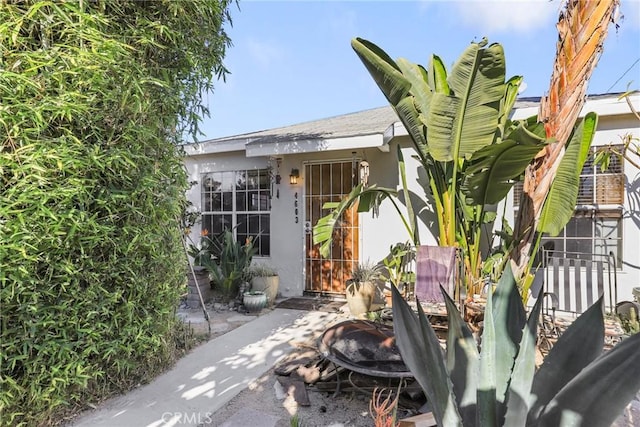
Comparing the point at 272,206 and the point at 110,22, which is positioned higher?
the point at 110,22

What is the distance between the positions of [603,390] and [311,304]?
5.24 metres

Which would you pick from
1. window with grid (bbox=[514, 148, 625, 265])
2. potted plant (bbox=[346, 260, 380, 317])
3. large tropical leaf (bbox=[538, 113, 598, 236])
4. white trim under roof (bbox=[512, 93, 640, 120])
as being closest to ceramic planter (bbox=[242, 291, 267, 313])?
potted plant (bbox=[346, 260, 380, 317])

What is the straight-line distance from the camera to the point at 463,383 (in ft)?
4.89

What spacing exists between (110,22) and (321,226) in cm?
319

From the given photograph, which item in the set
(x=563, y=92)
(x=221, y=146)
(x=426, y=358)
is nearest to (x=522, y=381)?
(x=426, y=358)

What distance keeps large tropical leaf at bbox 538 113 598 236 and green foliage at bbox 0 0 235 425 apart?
3.83 m

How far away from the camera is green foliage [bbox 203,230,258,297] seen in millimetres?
6195

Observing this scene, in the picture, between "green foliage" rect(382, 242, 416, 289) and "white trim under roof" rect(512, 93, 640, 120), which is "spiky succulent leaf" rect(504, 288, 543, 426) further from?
"white trim under roof" rect(512, 93, 640, 120)

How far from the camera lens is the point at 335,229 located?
6.47 metres

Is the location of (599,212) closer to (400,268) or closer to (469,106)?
(400,268)

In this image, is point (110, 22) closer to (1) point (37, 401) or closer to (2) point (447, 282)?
(1) point (37, 401)

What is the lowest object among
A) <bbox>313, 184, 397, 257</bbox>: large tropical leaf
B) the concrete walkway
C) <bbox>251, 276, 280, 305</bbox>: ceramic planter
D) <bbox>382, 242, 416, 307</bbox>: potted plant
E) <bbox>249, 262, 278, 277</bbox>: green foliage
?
the concrete walkway

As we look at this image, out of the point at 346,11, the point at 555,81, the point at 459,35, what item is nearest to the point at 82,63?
the point at 555,81

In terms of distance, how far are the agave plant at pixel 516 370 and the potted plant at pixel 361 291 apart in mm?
3798
